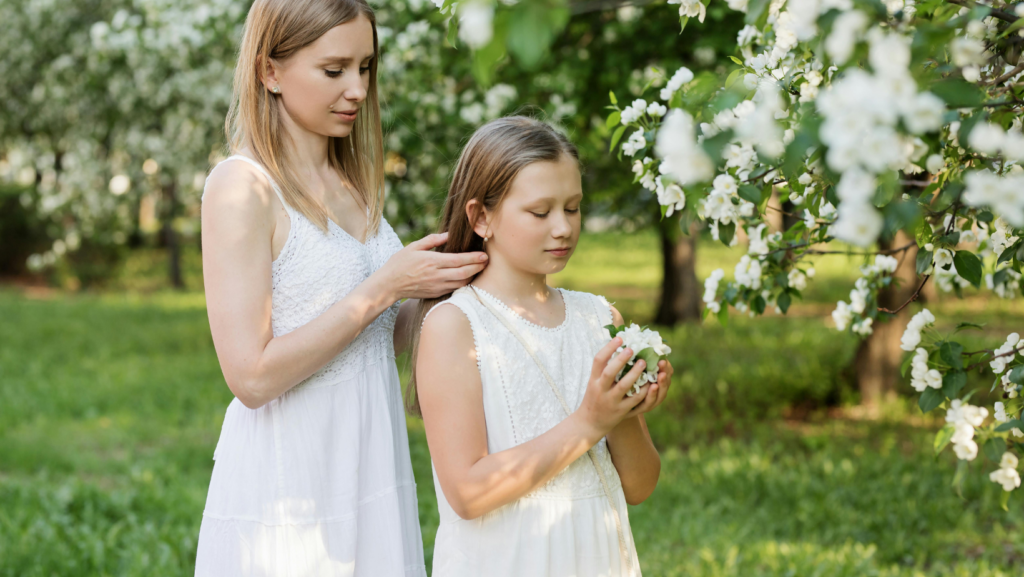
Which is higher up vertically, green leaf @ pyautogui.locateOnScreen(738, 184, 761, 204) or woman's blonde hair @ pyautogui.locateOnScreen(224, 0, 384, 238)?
woman's blonde hair @ pyautogui.locateOnScreen(224, 0, 384, 238)

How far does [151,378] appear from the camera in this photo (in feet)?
27.0

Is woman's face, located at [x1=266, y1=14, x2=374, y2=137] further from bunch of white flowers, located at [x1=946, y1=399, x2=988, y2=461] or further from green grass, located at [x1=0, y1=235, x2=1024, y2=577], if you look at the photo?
green grass, located at [x1=0, y1=235, x2=1024, y2=577]

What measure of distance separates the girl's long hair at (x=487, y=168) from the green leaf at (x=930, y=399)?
938 mm

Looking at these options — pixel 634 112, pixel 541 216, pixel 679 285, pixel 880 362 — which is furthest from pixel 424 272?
pixel 679 285

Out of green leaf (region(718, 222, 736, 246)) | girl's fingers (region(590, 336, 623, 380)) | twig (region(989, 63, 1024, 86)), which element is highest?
twig (region(989, 63, 1024, 86))

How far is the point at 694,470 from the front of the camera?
5.43 m

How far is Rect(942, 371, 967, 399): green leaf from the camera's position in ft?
5.79

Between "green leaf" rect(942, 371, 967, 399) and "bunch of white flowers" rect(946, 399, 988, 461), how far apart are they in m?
0.05

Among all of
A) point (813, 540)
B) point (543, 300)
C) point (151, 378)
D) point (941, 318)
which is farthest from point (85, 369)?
point (941, 318)

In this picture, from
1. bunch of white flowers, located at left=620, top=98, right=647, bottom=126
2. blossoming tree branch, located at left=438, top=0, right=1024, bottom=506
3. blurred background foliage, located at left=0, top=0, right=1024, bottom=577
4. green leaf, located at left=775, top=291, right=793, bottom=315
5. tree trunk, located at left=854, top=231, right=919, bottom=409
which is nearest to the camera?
blossoming tree branch, located at left=438, top=0, right=1024, bottom=506

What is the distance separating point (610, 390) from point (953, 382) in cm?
76

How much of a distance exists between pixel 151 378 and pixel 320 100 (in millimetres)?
7107

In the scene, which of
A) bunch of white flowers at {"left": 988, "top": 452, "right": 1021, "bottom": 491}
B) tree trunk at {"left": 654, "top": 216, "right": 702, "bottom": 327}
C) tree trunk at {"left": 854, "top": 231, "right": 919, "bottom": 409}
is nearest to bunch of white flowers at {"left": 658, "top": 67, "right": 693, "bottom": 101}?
bunch of white flowers at {"left": 988, "top": 452, "right": 1021, "bottom": 491}

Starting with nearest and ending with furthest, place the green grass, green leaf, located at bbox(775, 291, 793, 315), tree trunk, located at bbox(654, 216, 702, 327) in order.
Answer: green leaf, located at bbox(775, 291, 793, 315) < the green grass < tree trunk, located at bbox(654, 216, 702, 327)
